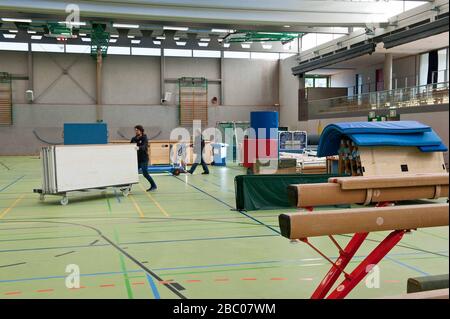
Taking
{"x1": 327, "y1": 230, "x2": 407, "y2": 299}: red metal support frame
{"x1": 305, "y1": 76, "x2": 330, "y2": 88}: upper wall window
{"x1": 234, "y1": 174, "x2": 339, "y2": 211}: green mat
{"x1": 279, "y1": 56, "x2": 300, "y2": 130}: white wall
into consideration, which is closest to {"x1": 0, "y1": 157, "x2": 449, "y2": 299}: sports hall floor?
{"x1": 327, "y1": 230, "x2": 407, "y2": 299}: red metal support frame

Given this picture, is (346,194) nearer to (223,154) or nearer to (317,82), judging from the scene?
(223,154)

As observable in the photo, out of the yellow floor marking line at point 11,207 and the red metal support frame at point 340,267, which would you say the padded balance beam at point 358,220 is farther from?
the yellow floor marking line at point 11,207

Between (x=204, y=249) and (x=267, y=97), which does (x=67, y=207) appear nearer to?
(x=204, y=249)

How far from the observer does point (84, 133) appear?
61.9 feet

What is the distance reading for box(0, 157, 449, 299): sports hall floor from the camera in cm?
530

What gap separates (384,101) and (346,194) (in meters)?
22.5

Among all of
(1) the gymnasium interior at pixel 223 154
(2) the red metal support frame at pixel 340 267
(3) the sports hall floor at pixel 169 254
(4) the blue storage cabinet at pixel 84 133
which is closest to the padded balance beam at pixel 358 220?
(1) the gymnasium interior at pixel 223 154

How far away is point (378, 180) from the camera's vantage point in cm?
352

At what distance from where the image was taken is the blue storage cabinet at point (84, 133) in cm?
1853

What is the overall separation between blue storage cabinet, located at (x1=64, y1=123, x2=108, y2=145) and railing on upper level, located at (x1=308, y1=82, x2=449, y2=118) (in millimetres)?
13189

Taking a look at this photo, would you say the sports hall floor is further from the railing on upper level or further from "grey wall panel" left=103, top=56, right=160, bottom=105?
"grey wall panel" left=103, top=56, right=160, bottom=105

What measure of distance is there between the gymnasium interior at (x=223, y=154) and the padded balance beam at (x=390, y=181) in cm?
1

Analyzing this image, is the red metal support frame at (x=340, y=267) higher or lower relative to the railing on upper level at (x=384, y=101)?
lower

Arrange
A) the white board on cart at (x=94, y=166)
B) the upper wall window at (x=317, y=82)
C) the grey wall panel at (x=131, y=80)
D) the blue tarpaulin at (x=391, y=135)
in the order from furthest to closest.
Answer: the upper wall window at (x=317, y=82) < the grey wall panel at (x=131, y=80) < the white board on cart at (x=94, y=166) < the blue tarpaulin at (x=391, y=135)
